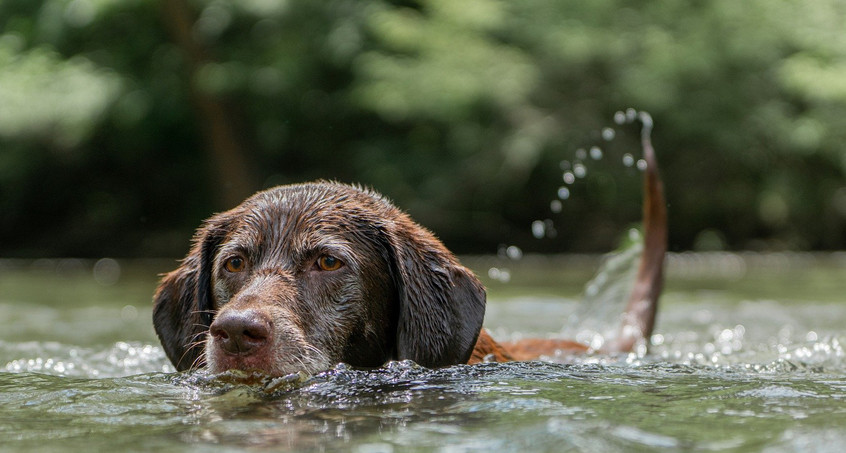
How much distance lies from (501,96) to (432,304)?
511 inches

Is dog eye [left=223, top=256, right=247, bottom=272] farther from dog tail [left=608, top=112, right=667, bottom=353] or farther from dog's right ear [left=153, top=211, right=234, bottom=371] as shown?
dog tail [left=608, top=112, right=667, bottom=353]

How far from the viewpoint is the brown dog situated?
377 cm

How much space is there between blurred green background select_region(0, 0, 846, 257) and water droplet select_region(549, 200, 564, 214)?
0.07 m

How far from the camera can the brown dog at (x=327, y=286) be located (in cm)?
377

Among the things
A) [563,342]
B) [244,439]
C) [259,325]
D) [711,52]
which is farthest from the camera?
[711,52]

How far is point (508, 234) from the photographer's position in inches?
700

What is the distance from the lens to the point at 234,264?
400 cm

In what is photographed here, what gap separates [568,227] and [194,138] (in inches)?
336

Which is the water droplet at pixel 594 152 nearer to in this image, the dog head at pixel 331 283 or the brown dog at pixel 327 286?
the brown dog at pixel 327 286

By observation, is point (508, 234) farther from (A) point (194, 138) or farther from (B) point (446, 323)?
(B) point (446, 323)

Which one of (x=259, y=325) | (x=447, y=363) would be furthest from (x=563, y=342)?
(x=259, y=325)

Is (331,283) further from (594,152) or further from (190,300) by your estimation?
(594,152)

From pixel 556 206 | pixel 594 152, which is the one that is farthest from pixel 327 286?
pixel 556 206

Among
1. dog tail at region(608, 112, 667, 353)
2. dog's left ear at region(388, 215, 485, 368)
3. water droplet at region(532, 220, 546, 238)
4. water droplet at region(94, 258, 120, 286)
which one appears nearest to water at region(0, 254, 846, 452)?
dog's left ear at region(388, 215, 485, 368)
